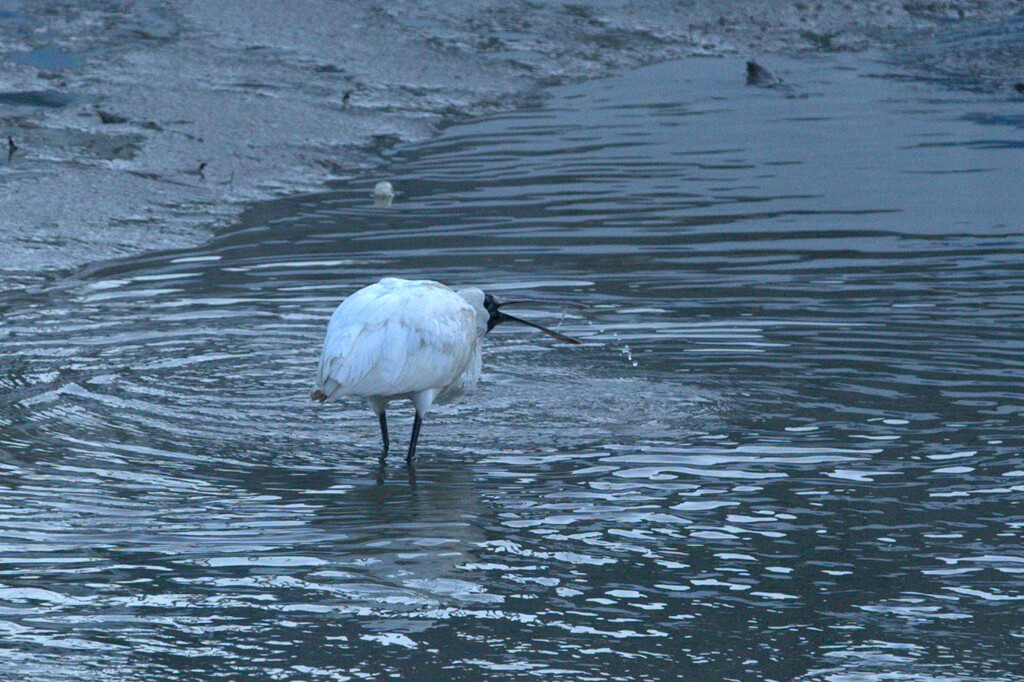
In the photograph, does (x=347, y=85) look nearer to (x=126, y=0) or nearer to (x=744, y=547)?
(x=126, y=0)

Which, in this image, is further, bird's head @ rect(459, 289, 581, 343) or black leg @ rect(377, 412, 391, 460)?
bird's head @ rect(459, 289, 581, 343)

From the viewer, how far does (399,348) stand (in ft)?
21.8

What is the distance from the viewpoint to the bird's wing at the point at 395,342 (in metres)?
6.53

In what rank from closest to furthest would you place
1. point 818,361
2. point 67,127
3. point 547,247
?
point 818,361
point 547,247
point 67,127

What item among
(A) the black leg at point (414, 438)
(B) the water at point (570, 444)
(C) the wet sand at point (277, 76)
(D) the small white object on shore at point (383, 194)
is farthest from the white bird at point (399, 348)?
(D) the small white object on shore at point (383, 194)

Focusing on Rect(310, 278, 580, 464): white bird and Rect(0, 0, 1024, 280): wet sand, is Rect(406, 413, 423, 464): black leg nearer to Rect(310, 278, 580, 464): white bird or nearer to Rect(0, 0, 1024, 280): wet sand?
Rect(310, 278, 580, 464): white bird

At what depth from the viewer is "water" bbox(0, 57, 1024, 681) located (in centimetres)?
463

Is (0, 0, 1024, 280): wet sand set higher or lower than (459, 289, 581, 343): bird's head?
higher

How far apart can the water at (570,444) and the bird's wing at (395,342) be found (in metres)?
0.31

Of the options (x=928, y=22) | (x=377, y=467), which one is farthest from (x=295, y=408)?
(x=928, y=22)

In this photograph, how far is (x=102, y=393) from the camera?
7254 mm

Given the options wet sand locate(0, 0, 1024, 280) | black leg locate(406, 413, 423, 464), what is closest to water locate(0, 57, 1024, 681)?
black leg locate(406, 413, 423, 464)

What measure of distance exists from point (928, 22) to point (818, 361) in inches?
403

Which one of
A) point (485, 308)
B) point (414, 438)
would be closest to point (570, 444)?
point (414, 438)
